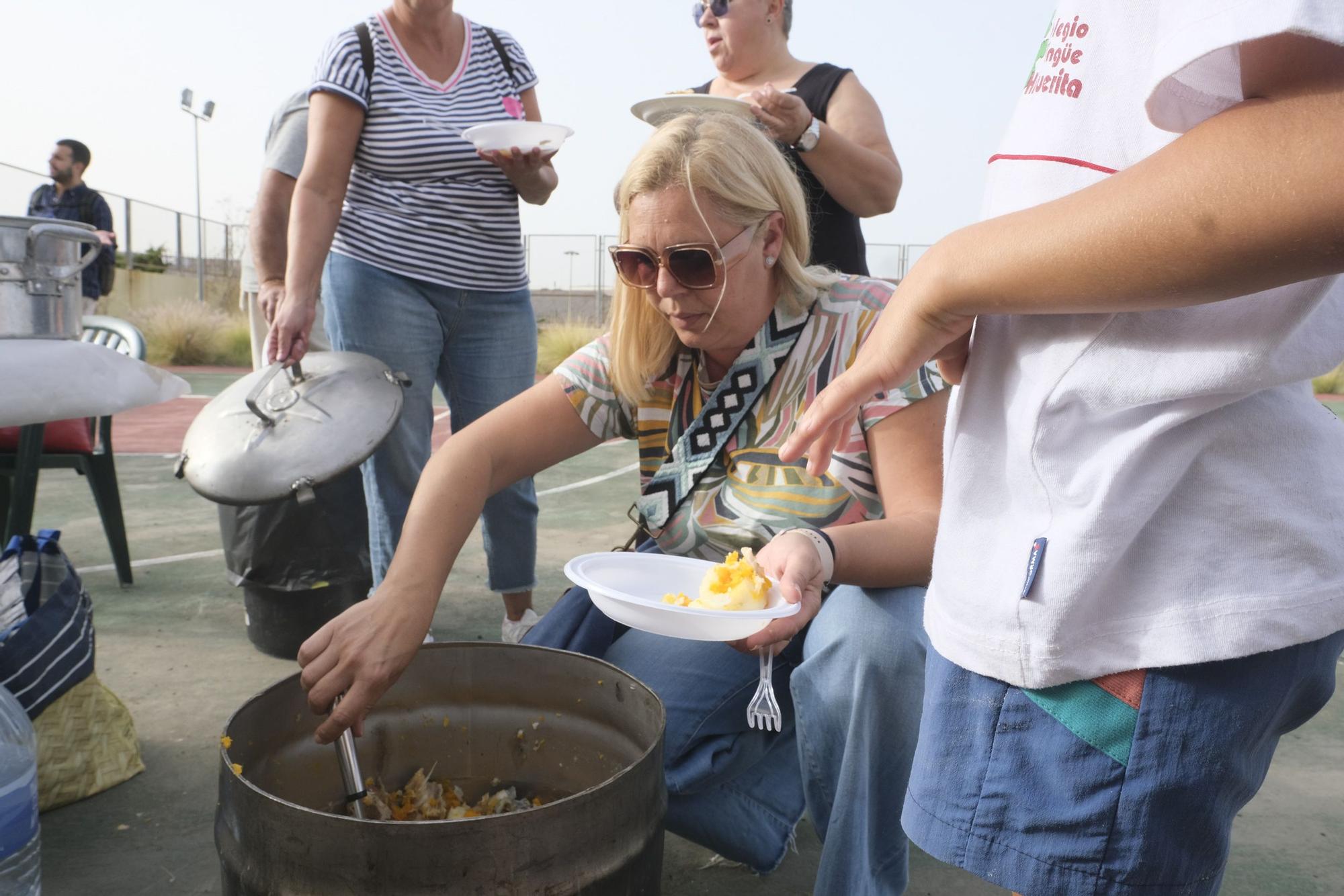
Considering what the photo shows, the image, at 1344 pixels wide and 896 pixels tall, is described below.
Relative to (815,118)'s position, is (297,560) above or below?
below

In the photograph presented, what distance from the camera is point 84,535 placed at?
425cm

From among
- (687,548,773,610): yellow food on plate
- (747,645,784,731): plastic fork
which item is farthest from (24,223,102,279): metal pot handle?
(747,645,784,731): plastic fork

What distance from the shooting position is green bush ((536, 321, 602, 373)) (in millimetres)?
13711

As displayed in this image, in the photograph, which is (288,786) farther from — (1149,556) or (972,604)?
(1149,556)

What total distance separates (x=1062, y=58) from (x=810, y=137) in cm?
165

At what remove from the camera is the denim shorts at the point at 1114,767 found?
2.71 ft

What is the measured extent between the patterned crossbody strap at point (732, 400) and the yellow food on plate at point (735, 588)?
0.40 metres

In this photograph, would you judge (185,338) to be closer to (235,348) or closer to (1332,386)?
(235,348)

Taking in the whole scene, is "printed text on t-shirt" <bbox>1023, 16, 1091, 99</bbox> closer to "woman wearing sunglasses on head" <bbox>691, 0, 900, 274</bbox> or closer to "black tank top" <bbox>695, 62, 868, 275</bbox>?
"woman wearing sunglasses on head" <bbox>691, 0, 900, 274</bbox>

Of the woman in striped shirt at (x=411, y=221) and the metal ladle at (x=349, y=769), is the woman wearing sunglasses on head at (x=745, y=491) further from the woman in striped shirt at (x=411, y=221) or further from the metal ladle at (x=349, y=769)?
the woman in striped shirt at (x=411, y=221)

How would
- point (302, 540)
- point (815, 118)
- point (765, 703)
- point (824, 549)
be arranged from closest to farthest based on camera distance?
point (824, 549) → point (765, 703) → point (815, 118) → point (302, 540)

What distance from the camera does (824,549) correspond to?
4.98 feet

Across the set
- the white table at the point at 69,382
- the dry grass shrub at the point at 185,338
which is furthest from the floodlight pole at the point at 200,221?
the white table at the point at 69,382

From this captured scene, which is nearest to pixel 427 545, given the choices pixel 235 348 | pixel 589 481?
pixel 589 481
